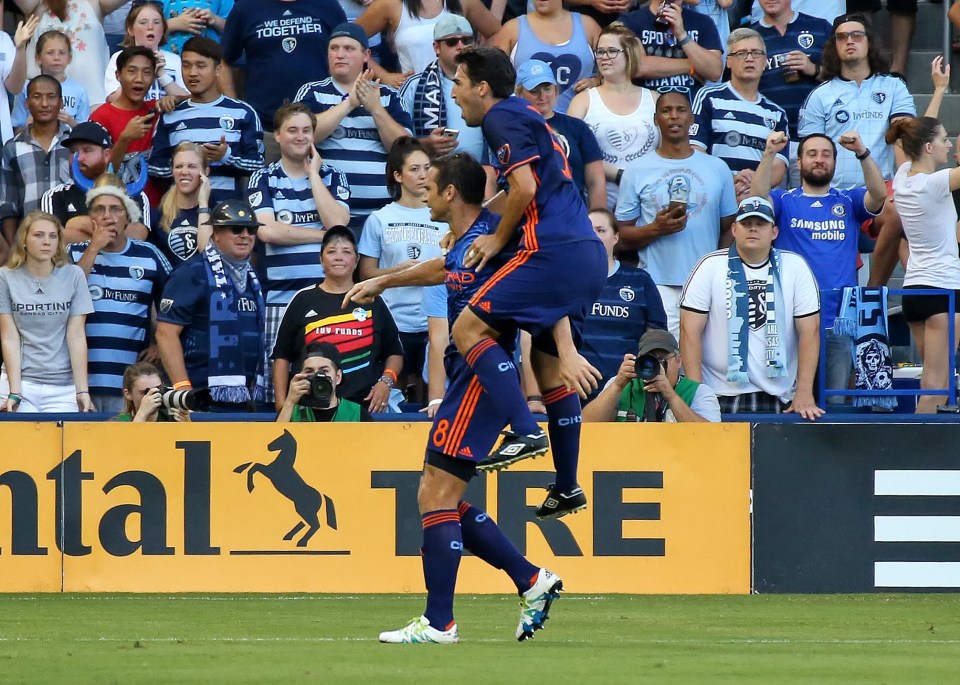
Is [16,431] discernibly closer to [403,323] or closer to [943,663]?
[403,323]

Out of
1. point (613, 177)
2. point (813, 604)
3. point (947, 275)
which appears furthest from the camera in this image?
point (613, 177)

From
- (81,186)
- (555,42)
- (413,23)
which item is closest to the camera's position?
(81,186)

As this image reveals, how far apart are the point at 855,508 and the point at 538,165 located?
4.46 m

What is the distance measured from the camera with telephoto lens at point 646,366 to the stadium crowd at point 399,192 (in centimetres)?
4

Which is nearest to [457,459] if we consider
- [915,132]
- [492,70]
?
[492,70]

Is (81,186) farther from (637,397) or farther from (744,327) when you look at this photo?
(744,327)

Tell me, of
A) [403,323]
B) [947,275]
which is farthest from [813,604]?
[403,323]

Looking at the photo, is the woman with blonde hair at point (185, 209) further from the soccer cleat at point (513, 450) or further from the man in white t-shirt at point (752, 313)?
the soccer cleat at point (513, 450)

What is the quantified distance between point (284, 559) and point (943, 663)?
201 inches

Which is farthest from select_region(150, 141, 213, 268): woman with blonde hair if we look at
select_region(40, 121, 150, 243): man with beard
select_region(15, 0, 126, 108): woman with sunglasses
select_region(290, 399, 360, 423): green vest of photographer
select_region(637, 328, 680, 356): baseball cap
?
select_region(637, 328, 680, 356): baseball cap

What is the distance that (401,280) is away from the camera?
6898mm

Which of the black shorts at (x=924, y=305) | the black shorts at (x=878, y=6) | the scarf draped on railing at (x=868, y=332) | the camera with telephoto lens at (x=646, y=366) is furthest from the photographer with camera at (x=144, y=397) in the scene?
the black shorts at (x=878, y=6)

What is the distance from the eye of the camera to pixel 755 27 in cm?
1356

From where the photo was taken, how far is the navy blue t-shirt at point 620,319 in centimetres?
1092
